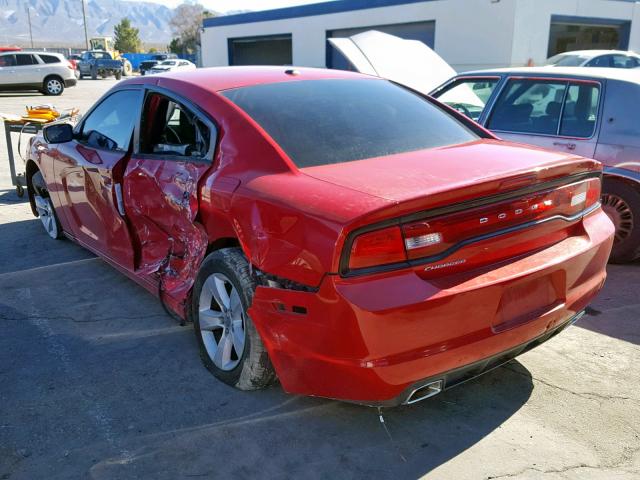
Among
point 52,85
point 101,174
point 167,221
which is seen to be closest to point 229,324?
point 167,221

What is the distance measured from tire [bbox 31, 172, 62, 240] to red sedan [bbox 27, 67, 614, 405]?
1.95 m

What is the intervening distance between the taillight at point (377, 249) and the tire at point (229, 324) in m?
0.69

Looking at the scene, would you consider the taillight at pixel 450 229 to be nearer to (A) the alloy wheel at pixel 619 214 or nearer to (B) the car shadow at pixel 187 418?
(B) the car shadow at pixel 187 418

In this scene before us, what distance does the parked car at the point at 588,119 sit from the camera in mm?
4918

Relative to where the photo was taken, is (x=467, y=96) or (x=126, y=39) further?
(x=126, y=39)

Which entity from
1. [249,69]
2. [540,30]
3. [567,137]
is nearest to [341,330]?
[249,69]

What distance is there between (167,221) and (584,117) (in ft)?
12.2

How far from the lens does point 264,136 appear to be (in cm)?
300

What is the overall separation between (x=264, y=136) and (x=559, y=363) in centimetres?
212

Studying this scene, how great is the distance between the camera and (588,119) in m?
5.16

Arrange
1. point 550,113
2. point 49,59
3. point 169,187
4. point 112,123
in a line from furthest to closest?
1. point 49,59
2. point 550,113
3. point 112,123
4. point 169,187

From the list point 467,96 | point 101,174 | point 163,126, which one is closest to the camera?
point 163,126

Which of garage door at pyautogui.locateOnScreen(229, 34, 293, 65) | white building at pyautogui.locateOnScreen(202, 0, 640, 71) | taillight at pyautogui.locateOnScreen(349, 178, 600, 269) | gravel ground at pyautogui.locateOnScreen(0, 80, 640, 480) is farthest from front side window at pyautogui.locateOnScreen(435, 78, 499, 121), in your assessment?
garage door at pyautogui.locateOnScreen(229, 34, 293, 65)

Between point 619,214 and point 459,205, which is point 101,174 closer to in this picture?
point 459,205
